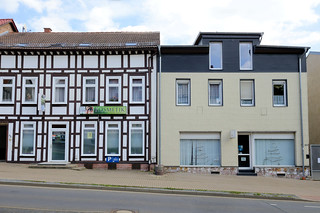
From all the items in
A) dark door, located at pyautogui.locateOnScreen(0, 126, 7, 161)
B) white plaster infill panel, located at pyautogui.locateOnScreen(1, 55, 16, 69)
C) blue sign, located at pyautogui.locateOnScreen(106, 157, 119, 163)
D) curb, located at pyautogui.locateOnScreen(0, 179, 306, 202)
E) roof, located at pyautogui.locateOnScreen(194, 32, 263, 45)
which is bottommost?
curb, located at pyautogui.locateOnScreen(0, 179, 306, 202)

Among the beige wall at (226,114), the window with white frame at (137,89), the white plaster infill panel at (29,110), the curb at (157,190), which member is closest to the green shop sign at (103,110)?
the window with white frame at (137,89)

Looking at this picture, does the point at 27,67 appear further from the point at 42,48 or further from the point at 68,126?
the point at 68,126

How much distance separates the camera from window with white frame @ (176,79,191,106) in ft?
63.1

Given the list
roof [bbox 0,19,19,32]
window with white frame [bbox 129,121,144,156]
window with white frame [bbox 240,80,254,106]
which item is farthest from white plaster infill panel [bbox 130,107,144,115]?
roof [bbox 0,19,19,32]

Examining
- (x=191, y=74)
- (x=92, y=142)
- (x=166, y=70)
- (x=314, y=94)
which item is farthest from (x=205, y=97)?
(x=314, y=94)

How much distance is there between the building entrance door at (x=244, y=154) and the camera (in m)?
19.1

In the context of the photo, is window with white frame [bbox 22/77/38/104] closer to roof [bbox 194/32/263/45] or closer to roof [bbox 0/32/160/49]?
roof [bbox 0/32/160/49]

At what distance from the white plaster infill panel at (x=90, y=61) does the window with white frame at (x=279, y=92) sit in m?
10.7

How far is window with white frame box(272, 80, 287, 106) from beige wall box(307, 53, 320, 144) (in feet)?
17.0

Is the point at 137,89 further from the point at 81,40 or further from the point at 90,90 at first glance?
the point at 81,40

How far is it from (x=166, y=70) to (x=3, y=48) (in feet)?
31.6

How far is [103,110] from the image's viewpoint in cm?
1861

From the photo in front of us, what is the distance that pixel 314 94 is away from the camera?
23.5m

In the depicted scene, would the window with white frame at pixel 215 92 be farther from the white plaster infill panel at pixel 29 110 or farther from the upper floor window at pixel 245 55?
the white plaster infill panel at pixel 29 110
